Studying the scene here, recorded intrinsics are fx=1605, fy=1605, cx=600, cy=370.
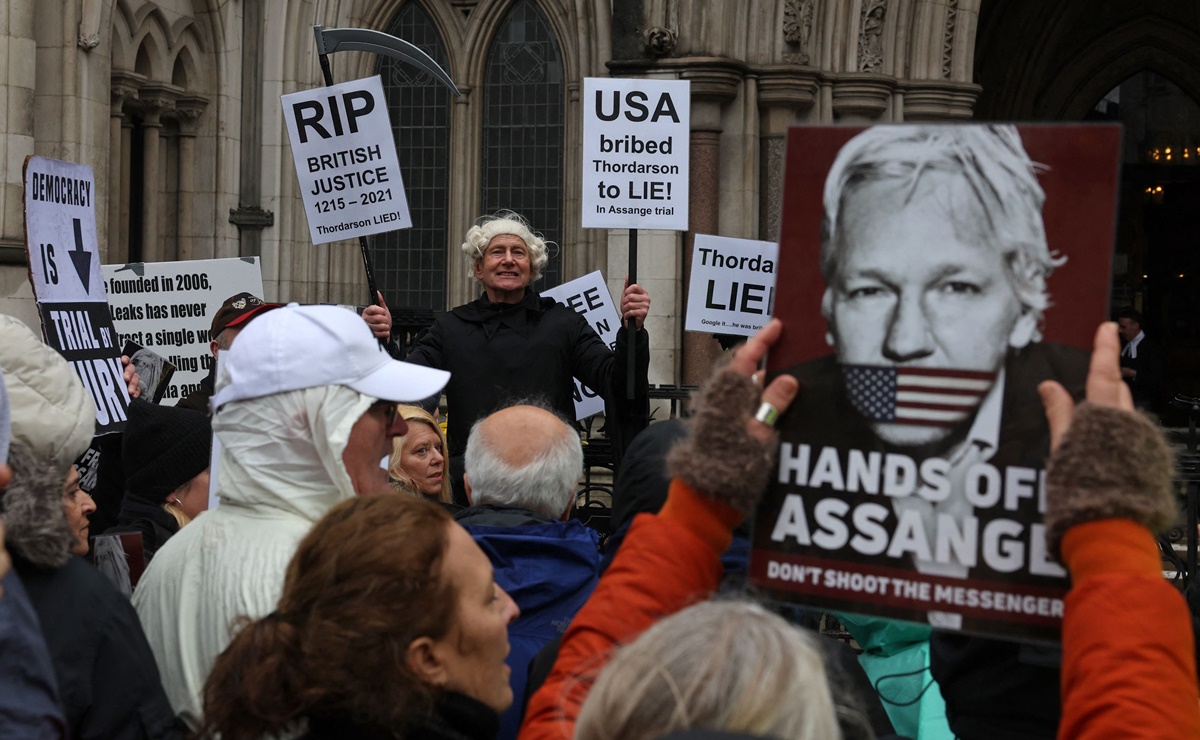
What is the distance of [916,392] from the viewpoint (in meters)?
2.10

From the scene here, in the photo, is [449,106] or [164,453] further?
[449,106]

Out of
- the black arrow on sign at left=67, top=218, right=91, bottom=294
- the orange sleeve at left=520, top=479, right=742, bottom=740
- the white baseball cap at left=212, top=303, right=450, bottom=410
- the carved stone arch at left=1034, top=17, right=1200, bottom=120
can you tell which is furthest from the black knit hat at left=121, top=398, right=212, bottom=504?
the carved stone arch at left=1034, top=17, right=1200, bottom=120

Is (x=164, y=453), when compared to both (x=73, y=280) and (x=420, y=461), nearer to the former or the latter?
(x=420, y=461)

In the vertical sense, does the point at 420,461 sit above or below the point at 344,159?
below

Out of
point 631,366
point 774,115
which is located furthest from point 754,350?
point 774,115

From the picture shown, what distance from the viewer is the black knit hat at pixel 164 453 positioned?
4156 mm

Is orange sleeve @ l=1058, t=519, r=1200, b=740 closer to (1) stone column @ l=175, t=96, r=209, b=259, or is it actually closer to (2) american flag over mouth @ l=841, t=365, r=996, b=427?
(2) american flag over mouth @ l=841, t=365, r=996, b=427

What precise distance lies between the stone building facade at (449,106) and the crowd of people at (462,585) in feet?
25.1

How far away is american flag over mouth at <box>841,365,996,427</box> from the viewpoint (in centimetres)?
208

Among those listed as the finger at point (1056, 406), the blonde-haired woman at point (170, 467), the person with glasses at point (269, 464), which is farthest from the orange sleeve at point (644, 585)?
the blonde-haired woman at point (170, 467)

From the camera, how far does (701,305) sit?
8492mm

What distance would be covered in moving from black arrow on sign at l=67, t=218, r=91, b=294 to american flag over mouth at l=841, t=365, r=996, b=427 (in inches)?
143

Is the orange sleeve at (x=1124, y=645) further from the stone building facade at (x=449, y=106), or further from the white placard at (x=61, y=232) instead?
the stone building facade at (x=449, y=106)

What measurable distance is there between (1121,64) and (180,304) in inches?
448
